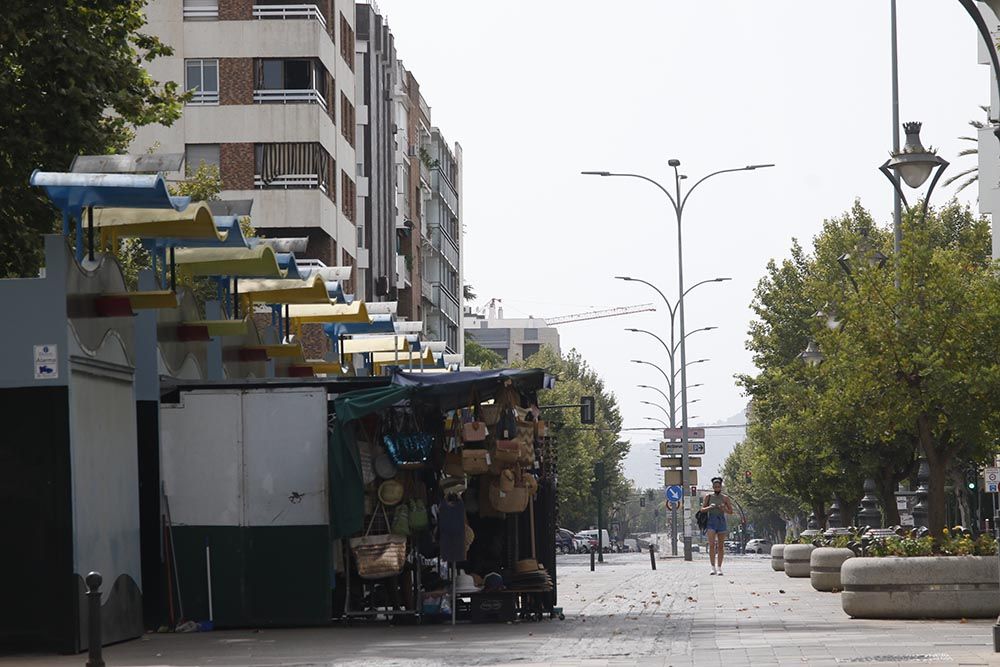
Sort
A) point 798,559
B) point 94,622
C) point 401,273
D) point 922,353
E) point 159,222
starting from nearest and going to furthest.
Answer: point 94,622
point 159,222
point 922,353
point 798,559
point 401,273

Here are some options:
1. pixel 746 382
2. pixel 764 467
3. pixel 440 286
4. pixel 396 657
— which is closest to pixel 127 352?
→ pixel 396 657

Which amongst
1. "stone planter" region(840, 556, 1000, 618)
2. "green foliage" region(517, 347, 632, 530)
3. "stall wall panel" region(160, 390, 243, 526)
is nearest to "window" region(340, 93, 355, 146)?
"green foliage" region(517, 347, 632, 530)

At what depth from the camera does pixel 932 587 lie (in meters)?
20.7

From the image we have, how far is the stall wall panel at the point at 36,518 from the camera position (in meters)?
18.2

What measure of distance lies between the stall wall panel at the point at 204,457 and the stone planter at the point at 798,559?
19354 millimetres

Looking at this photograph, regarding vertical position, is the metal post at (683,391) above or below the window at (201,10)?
below

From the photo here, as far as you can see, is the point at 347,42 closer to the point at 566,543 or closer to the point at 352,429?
the point at 566,543

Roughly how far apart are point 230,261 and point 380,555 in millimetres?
4862

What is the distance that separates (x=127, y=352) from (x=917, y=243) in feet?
37.3

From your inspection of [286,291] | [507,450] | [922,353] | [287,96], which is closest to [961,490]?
[287,96]

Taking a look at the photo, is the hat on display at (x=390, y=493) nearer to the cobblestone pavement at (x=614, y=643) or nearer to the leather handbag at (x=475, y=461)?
the leather handbag at (x=475, y=461)

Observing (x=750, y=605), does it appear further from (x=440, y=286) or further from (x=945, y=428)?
(x=440, y=286)

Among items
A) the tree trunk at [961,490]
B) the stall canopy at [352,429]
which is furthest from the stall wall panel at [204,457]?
the tree trunk at [961,490]

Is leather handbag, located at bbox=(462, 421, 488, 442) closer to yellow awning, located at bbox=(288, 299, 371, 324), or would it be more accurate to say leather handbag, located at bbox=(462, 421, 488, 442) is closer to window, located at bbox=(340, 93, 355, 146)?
yellow awning, located at bbox=(288, 299, 371, 324)
